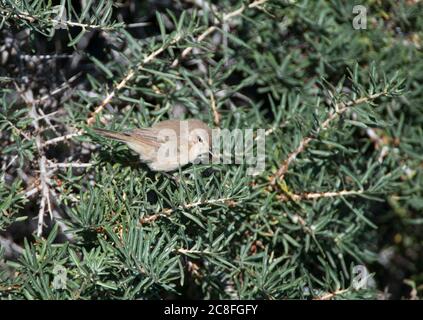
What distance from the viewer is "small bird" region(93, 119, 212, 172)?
305 cm

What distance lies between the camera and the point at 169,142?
3516mm

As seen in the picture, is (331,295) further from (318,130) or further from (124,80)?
(124,80)

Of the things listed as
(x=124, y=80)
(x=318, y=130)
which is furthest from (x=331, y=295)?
(x=124, y=80)

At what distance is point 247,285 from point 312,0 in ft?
5.69

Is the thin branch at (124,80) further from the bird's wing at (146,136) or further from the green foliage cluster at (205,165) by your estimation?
the bird's wing at (146,136)

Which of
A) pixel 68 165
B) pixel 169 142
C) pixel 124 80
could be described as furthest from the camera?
pixel 169 142

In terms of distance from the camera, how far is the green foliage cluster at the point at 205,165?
104 inches

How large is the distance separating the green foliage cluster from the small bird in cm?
7

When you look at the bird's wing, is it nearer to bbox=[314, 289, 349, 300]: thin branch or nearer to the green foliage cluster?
the green foliage cluster

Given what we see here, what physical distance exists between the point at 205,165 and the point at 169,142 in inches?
23.0

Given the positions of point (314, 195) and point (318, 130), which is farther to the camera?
point (314, 195)

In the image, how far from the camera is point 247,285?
2.95 m
